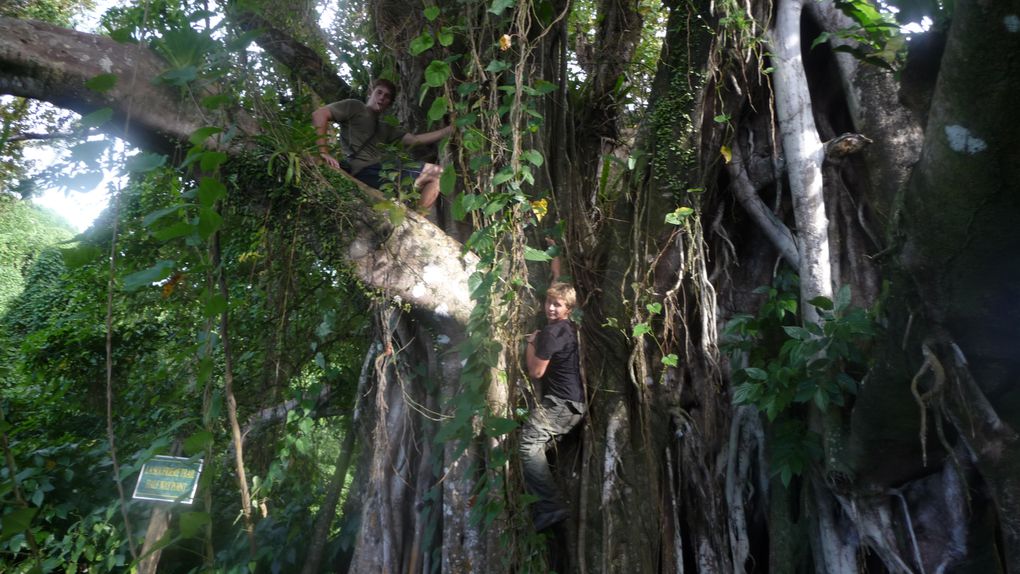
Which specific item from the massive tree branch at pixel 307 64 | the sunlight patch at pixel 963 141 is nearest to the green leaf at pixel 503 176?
the sunlight patch at pixel 963 141

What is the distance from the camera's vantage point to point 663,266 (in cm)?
331

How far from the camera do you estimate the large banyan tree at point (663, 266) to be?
75.4 inches

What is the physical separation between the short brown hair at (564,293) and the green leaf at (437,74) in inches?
39.4

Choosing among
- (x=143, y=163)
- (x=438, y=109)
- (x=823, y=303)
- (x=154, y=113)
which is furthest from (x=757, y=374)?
(x=154, y=113)

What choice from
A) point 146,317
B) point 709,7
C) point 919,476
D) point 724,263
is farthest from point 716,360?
point 146,317

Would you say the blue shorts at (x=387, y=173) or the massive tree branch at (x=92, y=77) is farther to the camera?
the blue shorts at (x=387, y=173)

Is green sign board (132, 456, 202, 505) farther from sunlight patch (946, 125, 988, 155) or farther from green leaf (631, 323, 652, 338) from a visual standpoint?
sunlight patch (946, 125, 988, 155)

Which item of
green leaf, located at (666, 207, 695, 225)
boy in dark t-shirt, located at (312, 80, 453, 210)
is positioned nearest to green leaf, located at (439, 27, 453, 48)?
boy in dark t-shirt, located at (312, 80, 453, 210)

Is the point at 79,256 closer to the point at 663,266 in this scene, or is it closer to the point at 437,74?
the point at 437,74

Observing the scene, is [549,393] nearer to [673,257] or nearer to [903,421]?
[673,257]

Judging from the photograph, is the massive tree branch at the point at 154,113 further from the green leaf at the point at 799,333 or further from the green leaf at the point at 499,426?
the green leaf at the point at 799,333

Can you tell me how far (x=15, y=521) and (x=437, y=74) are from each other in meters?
1.98

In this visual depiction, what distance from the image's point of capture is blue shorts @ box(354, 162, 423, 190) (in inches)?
122

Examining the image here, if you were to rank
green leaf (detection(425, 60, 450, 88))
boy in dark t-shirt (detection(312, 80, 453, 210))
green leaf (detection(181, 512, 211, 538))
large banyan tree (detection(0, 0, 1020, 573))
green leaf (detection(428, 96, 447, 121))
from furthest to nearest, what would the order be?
1. boy in dark t-shirt (detection(312, 80, 453, 210))
2. green leaf (detection(428, 96, 447, 121))
3. green leaf (detection(425, 60, 450, 88))
4. large banyan tree (detection(0, 0, 1020, 573))
5. green leaf (detection(181, 512, 211, 538))
